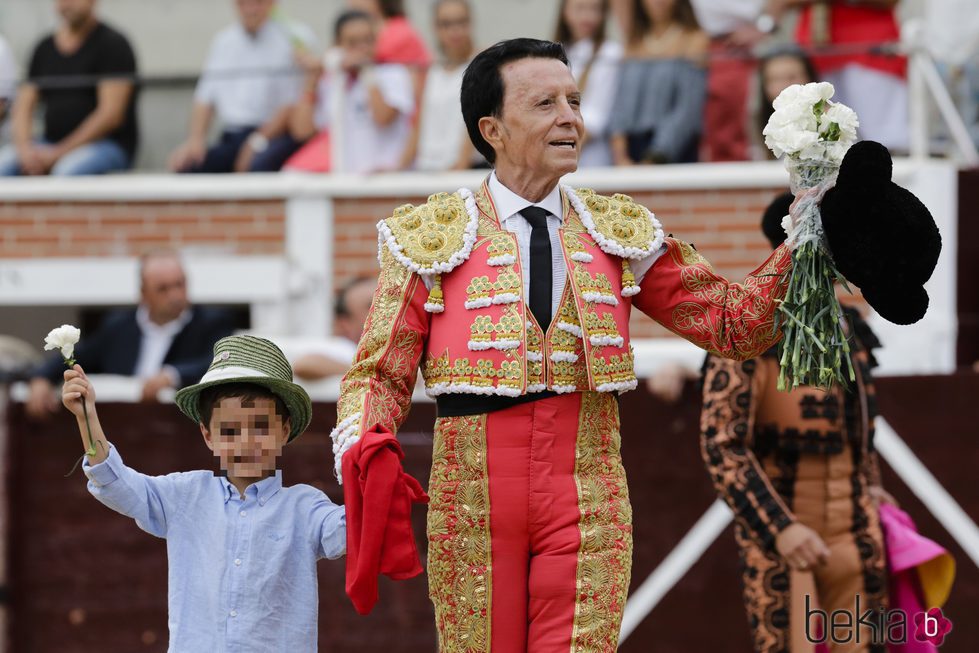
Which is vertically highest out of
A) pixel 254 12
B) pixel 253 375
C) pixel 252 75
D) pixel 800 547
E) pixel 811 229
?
pixel 254 12

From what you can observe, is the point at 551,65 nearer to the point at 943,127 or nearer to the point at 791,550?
the point at 791,550

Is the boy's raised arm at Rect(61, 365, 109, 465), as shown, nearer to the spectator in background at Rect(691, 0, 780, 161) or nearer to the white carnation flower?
the white carnation flower

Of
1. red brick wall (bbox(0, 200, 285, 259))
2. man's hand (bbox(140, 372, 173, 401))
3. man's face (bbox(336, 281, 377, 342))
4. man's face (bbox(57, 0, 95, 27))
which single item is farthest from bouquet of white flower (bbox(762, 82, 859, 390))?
man's face (bbox(57, 0, 95, 27))

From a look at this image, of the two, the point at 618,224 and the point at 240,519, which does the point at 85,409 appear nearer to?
the point at 240,519

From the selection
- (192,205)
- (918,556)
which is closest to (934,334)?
(918,556)

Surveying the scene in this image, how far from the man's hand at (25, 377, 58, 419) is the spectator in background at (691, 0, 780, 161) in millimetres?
2846

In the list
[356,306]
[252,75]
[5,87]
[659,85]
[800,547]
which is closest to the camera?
[800,547]

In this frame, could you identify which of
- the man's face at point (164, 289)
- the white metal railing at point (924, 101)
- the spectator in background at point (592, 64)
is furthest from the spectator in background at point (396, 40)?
the white metal railing at point (924, 101)

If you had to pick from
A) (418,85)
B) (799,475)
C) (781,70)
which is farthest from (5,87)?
(799,475)

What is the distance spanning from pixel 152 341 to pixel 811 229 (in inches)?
159

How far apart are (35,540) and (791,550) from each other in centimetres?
346

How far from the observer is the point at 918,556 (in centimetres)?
473

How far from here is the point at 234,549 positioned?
370 centimetres

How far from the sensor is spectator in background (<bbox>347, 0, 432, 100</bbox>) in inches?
301
